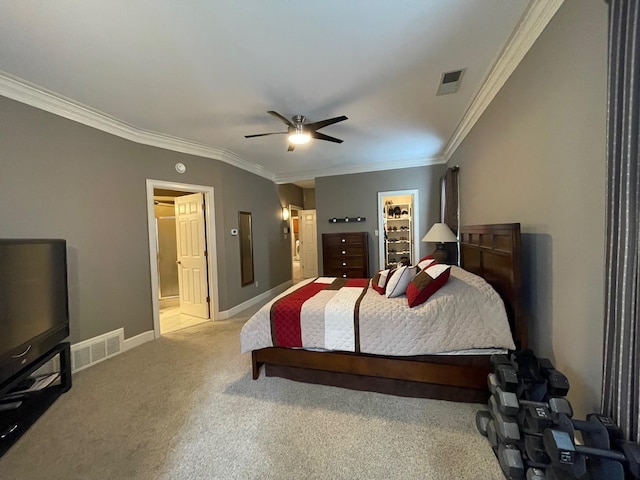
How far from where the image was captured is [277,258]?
5.92m

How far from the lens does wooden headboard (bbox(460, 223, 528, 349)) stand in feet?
5.53

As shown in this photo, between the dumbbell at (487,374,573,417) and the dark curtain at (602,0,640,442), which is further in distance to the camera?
the dumbbell at (487,374,573,417)

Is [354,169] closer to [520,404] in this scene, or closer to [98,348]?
[520,404]

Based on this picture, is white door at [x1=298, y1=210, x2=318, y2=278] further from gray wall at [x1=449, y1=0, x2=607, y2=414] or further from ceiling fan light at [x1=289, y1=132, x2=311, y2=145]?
gray wall at [x1=449, y1=0, x2=607, y2=414]

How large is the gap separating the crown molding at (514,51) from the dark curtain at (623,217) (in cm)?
68

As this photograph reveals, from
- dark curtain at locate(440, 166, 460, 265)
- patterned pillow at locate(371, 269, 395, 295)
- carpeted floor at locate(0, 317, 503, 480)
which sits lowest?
carpeted floor at locate(0, 317, 503, 480)

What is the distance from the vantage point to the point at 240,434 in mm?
1679

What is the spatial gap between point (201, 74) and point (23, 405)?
2890 millimetres

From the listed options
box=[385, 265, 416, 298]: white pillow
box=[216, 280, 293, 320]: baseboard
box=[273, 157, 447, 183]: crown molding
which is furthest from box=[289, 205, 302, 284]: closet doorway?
box=[385, 265, 416, 298]: white pillow

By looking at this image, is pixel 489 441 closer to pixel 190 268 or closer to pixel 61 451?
pixel 61 451

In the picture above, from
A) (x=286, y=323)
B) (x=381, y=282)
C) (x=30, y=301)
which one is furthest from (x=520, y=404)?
(x=30, y=301)

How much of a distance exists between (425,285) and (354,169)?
12.2 ft

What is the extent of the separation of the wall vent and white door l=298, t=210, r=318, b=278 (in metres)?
4.81

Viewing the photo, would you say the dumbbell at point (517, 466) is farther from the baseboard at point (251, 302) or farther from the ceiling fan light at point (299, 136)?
the baseboard at point (251, 302)
